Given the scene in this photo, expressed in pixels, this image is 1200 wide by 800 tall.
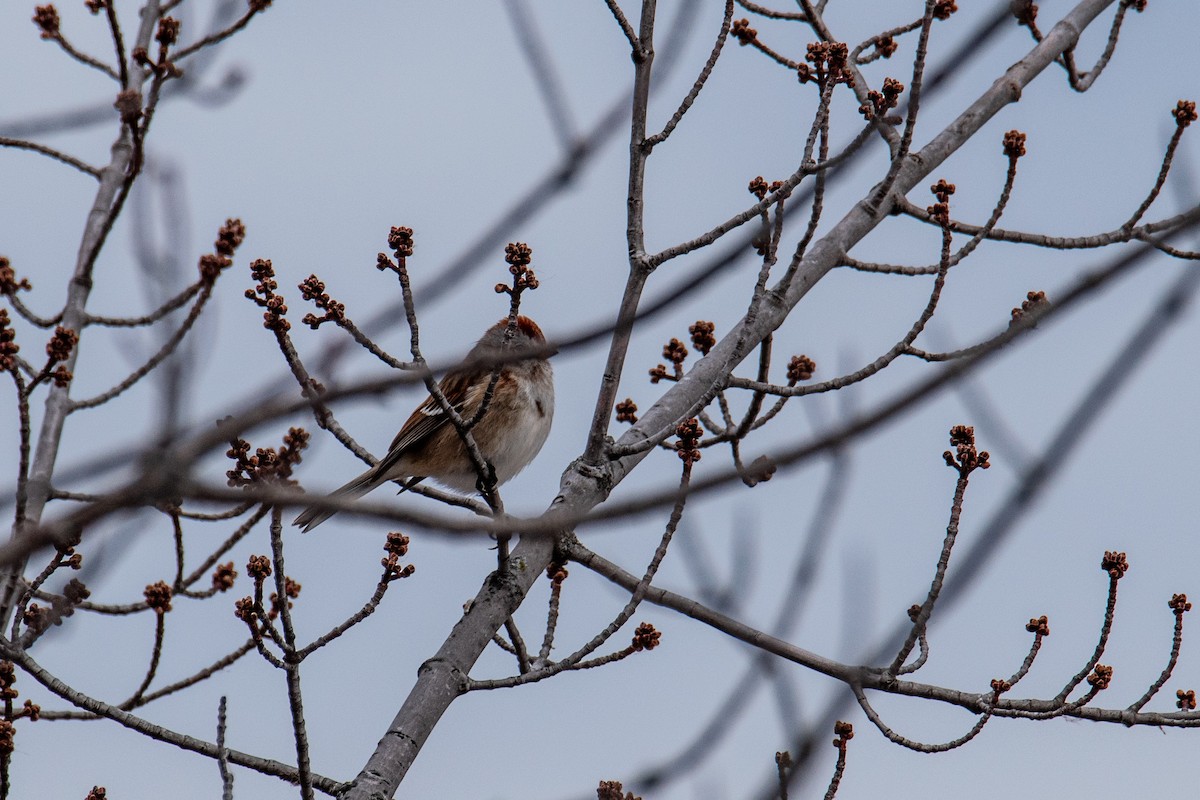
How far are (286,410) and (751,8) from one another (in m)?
4.61

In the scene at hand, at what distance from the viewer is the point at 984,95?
534 centimetres

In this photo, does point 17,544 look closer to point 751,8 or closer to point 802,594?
point 802,594

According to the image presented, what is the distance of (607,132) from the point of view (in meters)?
2.28

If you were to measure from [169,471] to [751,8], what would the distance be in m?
4.74

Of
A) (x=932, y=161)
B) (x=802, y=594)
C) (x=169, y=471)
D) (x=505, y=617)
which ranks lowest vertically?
(x=169, y=471)

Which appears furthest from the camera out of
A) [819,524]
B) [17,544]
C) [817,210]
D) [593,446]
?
[593,446]

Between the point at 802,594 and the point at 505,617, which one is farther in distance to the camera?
the point at 505,617

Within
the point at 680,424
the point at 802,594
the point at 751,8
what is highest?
the point at 751,8

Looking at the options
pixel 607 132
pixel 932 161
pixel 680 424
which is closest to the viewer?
pixel 607 132

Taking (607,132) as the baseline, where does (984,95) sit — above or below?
above

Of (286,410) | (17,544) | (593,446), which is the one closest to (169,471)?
(286,410)

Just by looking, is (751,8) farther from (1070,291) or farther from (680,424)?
(1070,291)

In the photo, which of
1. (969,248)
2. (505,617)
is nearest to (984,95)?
(969,248)

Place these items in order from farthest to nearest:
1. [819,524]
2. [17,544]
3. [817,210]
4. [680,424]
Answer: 1. [680,424]
2. [817,210]
3. [819,524]
4. [17,544]
